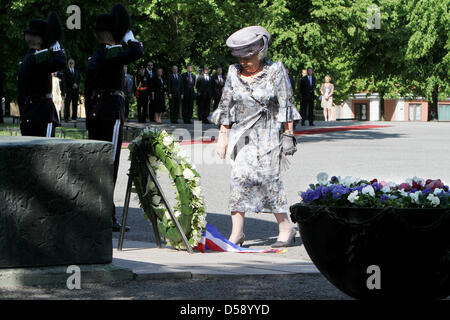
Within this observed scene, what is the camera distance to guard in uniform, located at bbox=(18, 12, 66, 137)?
9.65 meters

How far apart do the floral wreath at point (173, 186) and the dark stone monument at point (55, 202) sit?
1797 millimetres

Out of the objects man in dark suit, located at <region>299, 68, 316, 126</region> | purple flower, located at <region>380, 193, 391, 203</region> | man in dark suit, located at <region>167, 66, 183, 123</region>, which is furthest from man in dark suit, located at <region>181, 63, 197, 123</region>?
purple flower, located at <region>380, 193, 391, 203</region>

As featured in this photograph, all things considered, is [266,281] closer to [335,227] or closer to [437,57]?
[335,227]

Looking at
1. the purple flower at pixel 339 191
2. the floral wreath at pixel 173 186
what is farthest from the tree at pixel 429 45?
the purple flower at pixel 339 191

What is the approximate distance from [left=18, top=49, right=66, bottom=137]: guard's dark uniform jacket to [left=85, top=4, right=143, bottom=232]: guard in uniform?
0.38m

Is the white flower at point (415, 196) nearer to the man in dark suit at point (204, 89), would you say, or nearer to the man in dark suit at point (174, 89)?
the man in dark suit at point (174, 89)

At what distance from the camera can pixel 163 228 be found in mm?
8609

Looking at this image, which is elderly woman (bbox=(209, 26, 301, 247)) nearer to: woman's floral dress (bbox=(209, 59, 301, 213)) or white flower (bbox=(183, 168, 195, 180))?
woman's floral dress (bbox=(209, 59, 301, 213))

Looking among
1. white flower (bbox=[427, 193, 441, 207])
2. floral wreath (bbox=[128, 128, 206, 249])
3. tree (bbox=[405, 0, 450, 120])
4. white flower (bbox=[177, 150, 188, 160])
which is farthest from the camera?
tree (bbox=[405, 0, 450, 120])

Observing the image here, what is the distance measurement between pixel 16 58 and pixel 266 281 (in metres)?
26.2

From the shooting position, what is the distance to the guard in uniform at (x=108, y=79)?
9.66 m

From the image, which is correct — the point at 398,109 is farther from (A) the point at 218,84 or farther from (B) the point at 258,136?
(B) the point at 258,136

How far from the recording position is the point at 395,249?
5.09 meters

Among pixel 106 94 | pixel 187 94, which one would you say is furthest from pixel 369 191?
pixel 187 94
